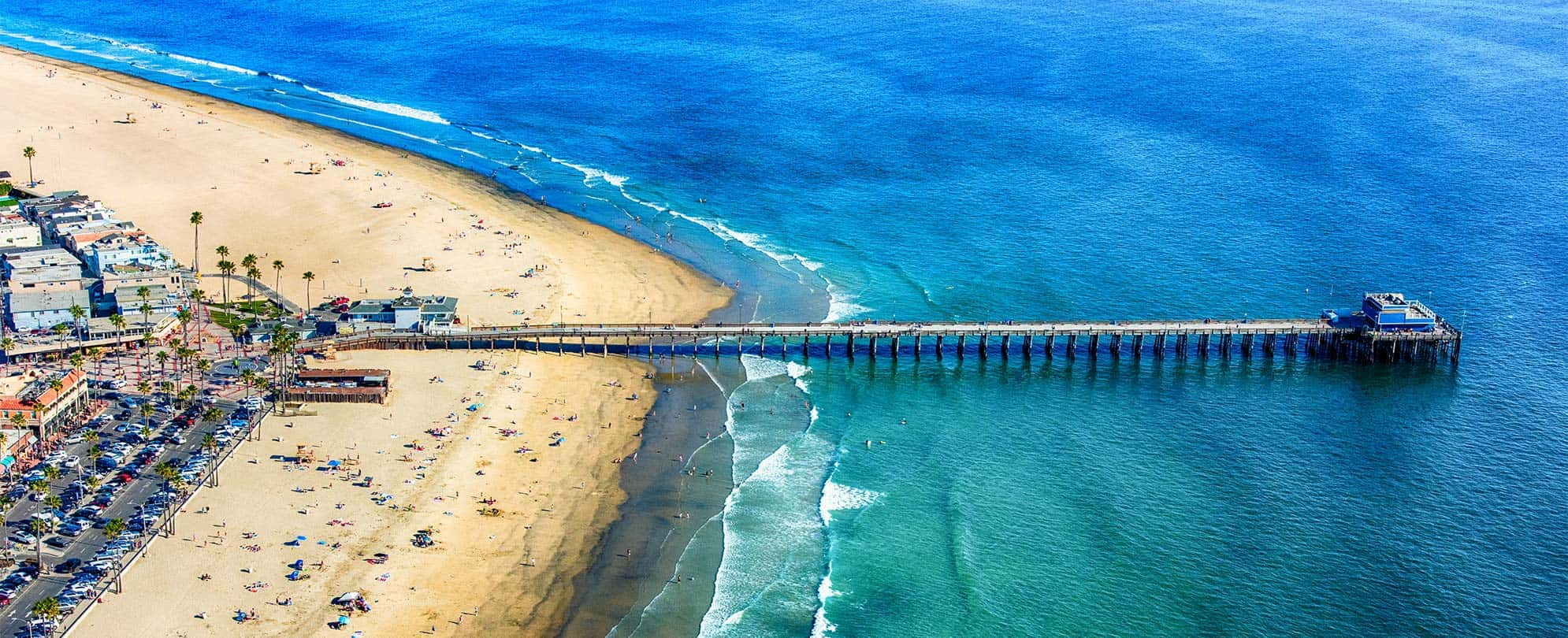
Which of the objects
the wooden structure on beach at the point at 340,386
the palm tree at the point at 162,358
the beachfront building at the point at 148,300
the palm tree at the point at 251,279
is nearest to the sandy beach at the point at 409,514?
the wooden structure on beach at the point at 340,386

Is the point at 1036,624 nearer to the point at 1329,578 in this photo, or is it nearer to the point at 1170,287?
the point at 1329,578

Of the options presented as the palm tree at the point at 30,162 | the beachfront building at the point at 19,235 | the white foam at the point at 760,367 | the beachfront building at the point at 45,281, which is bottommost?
the white foam at the point at 760,367

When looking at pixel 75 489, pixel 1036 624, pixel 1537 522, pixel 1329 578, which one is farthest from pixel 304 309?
pixel 1537 522

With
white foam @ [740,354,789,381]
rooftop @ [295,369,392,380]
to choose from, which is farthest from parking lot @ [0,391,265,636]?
white foam @ [740,354,789,381]

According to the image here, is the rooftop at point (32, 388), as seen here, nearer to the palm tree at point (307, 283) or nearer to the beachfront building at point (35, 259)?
the palm tree at point (307, 283)

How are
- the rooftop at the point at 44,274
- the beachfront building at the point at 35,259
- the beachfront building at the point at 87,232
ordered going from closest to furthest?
the rooftop at the point at 44,274 → the beachfront building at the point at 35,259 → the beachfront building at the point at 87,232
